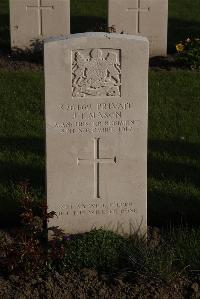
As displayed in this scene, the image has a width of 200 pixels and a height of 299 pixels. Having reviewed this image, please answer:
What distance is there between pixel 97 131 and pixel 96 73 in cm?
43

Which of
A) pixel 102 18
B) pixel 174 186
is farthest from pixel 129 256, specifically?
pixel 102 18

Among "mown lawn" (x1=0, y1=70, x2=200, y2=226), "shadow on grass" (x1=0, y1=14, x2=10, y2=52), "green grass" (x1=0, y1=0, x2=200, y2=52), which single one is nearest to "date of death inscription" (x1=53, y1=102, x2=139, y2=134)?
"mown lawn" (x1=0, y1=70, x2=200, y2=226)

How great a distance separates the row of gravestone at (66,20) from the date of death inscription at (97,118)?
6101 mm

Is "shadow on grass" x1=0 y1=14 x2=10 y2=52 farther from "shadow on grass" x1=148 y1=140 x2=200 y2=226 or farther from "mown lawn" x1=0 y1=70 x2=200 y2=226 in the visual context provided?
"shadow on grass" x1=148 y1=140 x2=200 y2=226

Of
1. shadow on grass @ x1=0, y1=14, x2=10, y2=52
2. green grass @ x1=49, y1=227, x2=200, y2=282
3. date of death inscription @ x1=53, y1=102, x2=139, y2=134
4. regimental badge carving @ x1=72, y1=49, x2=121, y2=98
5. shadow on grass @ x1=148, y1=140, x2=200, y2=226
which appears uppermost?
shadow on grass @ x1=0, y1=14, x2=10, y2=52

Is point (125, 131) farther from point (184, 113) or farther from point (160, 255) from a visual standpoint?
point (184, 113)

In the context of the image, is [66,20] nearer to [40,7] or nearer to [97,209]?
[40,7]

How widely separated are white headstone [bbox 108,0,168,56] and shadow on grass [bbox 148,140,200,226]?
3.88 meters

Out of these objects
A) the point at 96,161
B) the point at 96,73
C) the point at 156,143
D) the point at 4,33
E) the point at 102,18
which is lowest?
the point at 156,143

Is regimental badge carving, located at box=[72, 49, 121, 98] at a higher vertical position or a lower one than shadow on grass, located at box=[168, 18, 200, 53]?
lower

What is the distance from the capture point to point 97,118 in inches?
211

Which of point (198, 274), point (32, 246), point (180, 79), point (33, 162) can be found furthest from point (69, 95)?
point (180, 79)

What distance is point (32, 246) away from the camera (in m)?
5.07

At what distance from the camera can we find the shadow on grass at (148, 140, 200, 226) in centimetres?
618
